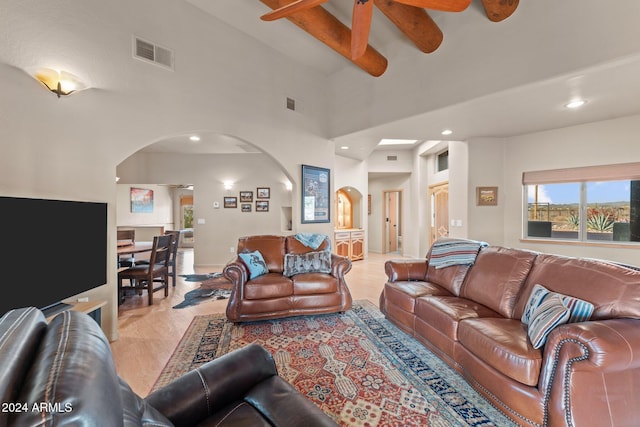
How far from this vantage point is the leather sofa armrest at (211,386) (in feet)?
3.67

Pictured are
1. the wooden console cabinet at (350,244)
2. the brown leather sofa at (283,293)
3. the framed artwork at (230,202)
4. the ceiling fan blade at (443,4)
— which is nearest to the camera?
the ceiling fan blade at (443,4)

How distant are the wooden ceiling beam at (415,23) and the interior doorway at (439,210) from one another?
3.63 m

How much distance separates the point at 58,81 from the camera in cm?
239

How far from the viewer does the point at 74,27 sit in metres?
2.56

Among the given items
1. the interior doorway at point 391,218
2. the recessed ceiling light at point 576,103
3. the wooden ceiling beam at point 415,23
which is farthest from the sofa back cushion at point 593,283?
the interior doorway at point 391,218

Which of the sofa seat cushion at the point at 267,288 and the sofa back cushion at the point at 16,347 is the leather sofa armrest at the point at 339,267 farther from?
the sofa back cushion at the point at 16,347

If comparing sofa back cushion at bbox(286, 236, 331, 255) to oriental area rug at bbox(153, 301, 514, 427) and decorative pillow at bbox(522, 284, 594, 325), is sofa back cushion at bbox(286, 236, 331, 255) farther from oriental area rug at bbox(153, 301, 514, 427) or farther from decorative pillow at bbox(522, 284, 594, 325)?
decorative pillow at bbox(522, 284, 594, 325)

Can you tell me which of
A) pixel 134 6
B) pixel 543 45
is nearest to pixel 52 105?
pixel 134 6

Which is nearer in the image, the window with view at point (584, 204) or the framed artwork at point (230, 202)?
the window with view at point (584, 204)

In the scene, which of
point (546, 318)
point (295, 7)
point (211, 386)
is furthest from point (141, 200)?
point (546, 318)

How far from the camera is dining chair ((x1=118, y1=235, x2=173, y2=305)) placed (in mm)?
3875

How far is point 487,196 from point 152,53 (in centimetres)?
557

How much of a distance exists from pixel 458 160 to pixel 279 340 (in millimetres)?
4690

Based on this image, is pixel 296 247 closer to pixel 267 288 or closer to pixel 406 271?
pixel 267 288
